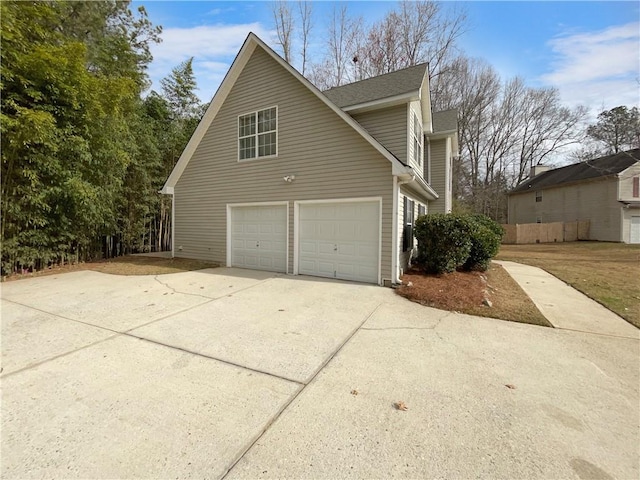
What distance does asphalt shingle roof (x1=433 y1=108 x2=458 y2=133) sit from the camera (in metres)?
11.4

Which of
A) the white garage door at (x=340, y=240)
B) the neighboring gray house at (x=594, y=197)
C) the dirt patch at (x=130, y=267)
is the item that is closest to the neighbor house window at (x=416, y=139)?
the white garage door at (x=340, y=240)

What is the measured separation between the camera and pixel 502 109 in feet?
84.4

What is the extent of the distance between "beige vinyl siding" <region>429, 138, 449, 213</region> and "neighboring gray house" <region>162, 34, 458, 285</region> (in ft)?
4.66

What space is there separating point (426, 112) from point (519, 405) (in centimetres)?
969

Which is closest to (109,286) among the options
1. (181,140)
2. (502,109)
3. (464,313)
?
(464,313)

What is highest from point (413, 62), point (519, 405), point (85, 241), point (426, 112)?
point (413, 62)

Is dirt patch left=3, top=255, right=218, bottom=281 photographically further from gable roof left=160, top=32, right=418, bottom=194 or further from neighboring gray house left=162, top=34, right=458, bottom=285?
gable roof left=160, top=32, right=418, bottom=194

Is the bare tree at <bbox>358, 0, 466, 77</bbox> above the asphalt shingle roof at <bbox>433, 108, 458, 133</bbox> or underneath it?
above

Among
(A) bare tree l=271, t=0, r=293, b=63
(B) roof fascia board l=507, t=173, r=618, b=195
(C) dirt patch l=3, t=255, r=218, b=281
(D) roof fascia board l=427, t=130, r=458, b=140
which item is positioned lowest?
(C) dirt patch l=3, t=255, r=218, b=281

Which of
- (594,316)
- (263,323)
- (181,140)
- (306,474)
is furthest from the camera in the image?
(181,140)

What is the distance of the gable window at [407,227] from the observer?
7.64m

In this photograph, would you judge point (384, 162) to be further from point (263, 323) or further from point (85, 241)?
point (85, 241)

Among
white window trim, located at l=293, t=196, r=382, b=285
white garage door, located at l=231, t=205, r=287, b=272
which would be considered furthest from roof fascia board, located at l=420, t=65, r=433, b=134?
white garage door, located at l=231, t=205, r=287, b=272

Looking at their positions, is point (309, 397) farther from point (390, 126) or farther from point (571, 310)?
point (390, 126)
